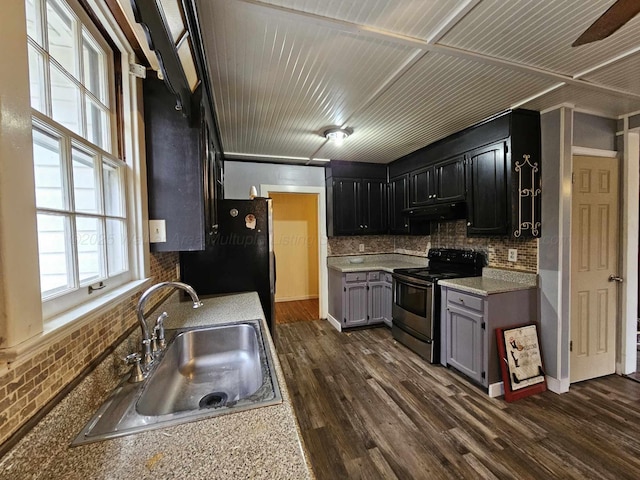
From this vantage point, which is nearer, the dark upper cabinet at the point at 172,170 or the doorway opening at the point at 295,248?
the dark upper cabinet at the point at 172,170

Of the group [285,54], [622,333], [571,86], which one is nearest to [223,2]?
[285,54]

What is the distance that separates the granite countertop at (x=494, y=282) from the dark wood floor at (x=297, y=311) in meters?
2.45

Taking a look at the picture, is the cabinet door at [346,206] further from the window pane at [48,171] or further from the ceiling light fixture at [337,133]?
the window pane at [48,171]

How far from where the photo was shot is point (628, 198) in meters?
2.42

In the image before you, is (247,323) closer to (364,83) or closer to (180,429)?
(180,429)

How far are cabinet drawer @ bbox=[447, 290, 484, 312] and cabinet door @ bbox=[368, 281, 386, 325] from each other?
1220mm

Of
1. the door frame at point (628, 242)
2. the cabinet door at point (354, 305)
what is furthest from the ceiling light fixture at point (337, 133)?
the door frame at point (628, 242)

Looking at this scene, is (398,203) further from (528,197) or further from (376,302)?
(528,197)

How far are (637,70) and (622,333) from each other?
2.30 meters

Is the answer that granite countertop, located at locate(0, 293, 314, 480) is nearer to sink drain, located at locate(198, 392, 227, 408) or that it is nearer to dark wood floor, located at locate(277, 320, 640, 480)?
sink drain, located at locate(198, 392, 227, 408)

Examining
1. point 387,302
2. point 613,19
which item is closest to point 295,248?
point 387,302

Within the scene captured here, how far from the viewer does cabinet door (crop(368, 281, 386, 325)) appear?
12.3ft

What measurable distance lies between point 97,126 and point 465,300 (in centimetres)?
285

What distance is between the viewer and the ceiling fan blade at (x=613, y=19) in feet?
2.83
